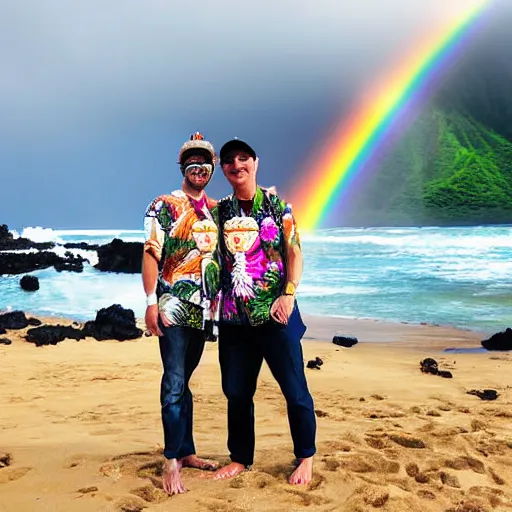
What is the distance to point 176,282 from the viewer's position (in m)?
3.53

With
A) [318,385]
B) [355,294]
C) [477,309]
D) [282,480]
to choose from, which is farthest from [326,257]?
[282,480]

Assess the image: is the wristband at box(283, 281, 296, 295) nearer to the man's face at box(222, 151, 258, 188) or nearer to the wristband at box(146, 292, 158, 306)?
the man's face at box(222, 151, 258, 188)

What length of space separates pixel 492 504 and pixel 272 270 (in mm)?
2070

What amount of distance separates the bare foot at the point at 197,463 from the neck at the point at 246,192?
1986 millimetres

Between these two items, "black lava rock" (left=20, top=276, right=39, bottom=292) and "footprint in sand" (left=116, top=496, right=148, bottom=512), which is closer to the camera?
"footprint in sand" (left=116, top=496, right=148, bottom=512)

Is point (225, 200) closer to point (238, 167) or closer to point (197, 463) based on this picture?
point (238, 167)

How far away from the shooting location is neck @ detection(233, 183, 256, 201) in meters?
3.58

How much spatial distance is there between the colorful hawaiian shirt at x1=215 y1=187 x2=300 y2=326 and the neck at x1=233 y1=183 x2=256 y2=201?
1.5 inches

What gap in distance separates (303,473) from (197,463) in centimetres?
83

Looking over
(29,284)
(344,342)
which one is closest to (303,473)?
(344,342)

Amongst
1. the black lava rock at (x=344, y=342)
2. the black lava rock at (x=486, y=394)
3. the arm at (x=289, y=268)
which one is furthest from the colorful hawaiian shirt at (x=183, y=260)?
the black lava rock at (x=344, y=342)

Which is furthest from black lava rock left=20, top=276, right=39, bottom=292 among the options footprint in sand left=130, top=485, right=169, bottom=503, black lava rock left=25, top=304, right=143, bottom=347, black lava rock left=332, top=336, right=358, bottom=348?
footprint in sand left=130, top=485, right=169, bottom=503

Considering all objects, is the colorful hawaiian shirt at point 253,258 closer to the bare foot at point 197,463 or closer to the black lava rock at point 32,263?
the bare foot at point 197,463

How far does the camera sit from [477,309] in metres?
17.1
